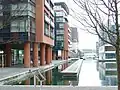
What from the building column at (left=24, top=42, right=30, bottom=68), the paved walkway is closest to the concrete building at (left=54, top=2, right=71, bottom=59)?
the building column at (left=24, top=42, right=30, bottom=68)

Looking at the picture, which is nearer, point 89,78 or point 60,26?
point 89,78

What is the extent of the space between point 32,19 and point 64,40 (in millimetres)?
54483

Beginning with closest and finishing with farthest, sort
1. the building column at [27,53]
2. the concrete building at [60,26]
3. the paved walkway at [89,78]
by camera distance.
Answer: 1. the paved walkway at [89,78]
2. the building column at [27,53]
3. the concrete building at [60,26]

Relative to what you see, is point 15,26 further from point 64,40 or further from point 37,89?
point 64,40

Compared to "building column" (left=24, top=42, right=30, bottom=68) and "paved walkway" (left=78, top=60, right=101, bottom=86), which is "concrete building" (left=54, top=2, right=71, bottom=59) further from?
"paved walkway" (left=78, top=60, right=101, bottom=86)

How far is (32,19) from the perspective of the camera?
3941 centimetres

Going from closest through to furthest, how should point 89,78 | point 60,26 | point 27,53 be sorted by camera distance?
point 89,78 → point 27,53 → point 60,26

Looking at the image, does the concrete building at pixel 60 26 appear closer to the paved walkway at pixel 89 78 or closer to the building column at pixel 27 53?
the building column at pixel 27 53

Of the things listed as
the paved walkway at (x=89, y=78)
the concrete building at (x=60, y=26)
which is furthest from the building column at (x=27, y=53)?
the concrete building at (x=60, y=26)

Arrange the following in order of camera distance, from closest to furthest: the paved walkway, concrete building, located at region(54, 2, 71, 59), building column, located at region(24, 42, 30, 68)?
1. the paved walkway
2. building column, located at region(24, 42, 30, 68)
3. concrete building, located at region(54, 2, 71, 59)

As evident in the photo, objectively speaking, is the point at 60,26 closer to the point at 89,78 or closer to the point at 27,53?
the point at 27,53

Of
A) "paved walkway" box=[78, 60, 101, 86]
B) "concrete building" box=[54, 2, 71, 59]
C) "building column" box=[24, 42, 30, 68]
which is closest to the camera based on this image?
"paved walkway" box=[78, 60, 101, 86]

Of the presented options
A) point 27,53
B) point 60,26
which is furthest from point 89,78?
point 60,26

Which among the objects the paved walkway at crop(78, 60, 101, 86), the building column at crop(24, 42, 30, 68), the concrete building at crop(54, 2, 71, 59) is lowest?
the paved walkway at crop(78, 60, 101, 86)
